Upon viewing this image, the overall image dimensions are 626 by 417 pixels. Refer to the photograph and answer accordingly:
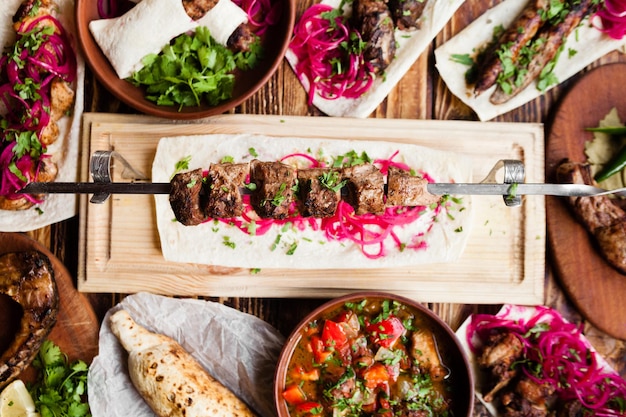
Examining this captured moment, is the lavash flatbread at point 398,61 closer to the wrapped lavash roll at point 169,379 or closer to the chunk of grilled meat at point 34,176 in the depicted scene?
the chunk of grilled meat at point 34,176

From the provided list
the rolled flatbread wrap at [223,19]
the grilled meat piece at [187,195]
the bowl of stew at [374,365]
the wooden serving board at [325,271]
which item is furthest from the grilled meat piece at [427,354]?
the rolled flatbread wrap at [223,19]

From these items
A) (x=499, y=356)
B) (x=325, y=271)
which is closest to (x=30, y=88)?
(x=325, y=271)

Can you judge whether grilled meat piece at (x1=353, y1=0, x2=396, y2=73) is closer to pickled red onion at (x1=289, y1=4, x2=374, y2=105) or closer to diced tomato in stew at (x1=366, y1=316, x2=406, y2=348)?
pickled red onion at (x1=289, y1=4, x2=374, y2=105)

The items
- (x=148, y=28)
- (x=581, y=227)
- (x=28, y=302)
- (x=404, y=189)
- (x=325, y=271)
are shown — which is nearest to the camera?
(x=404, y=189)

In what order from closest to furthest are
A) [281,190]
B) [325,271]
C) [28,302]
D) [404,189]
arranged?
[281,190]
[404,189]
[28,302]
[325,271]

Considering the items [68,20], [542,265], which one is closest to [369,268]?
[542,265]

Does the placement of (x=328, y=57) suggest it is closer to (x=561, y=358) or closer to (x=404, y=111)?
(x=404, y=111)
